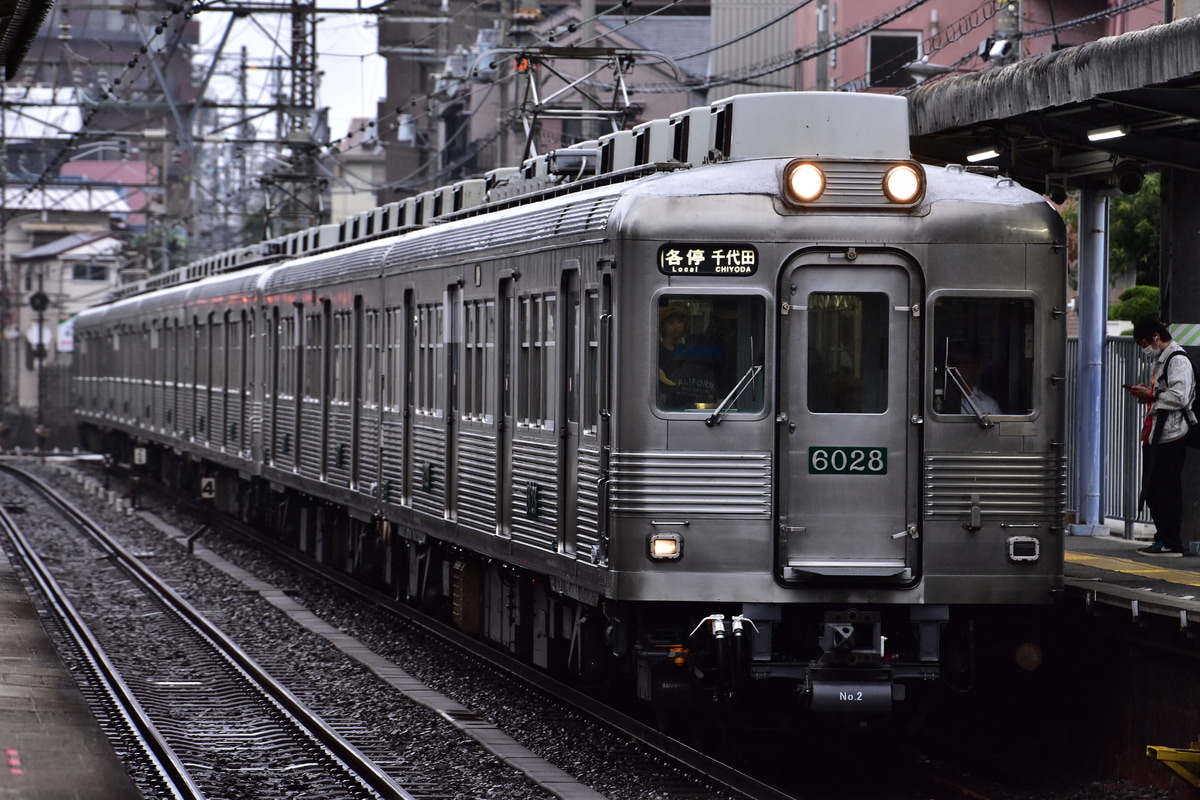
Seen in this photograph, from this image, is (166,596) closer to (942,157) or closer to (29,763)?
(942,157)

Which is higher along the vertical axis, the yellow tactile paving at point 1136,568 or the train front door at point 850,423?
the train front door at point 850,423

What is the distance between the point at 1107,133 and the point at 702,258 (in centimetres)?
277

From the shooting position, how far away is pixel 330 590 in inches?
705

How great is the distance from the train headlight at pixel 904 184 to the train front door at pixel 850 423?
0.28m

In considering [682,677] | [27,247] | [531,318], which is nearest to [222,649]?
[531,318]

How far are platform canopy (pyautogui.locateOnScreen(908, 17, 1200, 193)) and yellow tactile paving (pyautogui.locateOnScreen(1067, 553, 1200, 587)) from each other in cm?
218

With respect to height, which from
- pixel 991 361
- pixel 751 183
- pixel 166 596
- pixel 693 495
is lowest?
pixel 166 596

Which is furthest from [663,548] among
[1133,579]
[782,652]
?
[1133,579]

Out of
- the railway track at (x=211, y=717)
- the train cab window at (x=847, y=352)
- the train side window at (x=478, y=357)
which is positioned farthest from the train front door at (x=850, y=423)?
the train side window at (x=478, y=357)

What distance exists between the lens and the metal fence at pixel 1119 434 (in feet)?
40.3

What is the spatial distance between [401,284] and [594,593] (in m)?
5.38

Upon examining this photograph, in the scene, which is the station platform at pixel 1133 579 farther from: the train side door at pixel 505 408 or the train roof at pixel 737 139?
the train side door at pixel 505 408

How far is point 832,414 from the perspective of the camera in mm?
8812

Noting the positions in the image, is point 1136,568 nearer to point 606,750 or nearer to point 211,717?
point 606,750
